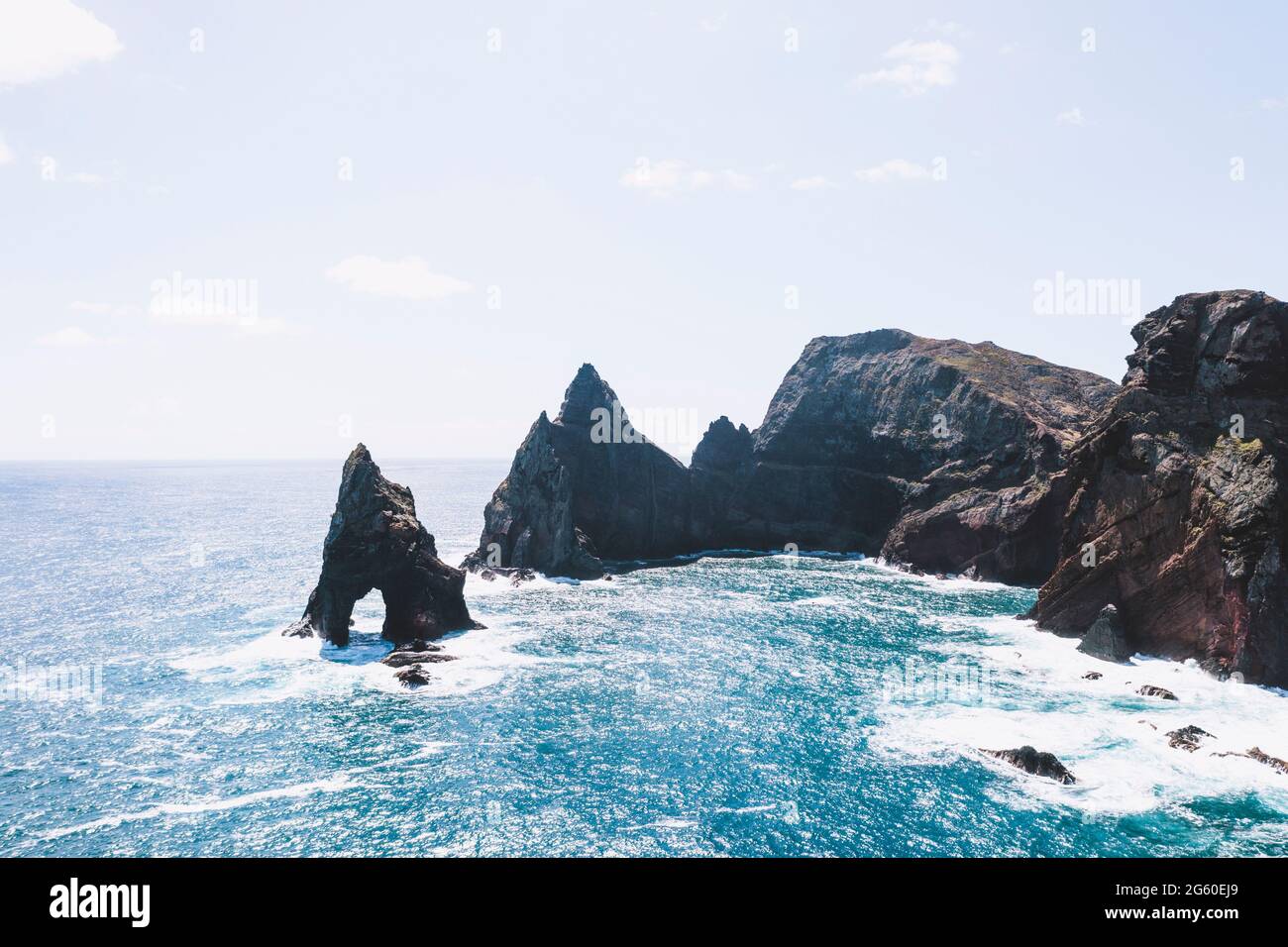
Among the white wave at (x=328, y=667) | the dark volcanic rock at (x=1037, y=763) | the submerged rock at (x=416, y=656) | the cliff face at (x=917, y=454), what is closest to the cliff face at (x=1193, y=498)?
the dark volcanic rock at (x=1037, y=763)

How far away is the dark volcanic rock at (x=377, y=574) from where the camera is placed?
8506cm

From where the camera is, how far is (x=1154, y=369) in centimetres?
8681

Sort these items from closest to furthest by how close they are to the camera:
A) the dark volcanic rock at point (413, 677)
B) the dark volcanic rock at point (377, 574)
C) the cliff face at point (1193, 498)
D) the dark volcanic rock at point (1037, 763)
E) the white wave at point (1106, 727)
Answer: the white wave at point (1106, 727) → the dark volcanic rock at point (1037, 763) → the cliff face at point (1193, 498) → the dark volcanic rock at point (413, 677) → the dark volcanic rock at point (377, 574)

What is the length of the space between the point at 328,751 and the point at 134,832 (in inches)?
528

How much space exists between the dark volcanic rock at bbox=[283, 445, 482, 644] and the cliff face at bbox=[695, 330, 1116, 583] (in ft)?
269

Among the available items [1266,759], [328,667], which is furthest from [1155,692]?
[328,667]

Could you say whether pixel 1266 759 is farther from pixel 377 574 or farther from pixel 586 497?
pixel 586 497

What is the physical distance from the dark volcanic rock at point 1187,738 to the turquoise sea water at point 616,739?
93 centimetres

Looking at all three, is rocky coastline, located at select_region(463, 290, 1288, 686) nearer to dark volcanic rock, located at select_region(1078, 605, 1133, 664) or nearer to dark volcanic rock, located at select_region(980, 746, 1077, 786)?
dark volcanic rock, located at select_region(1078, 605, 1133, 664)

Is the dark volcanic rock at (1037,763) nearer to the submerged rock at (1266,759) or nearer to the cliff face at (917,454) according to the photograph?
the submerged rock at (1266,759)

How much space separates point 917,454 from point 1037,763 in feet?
337

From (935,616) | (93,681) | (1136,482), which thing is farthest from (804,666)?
(93,681)
